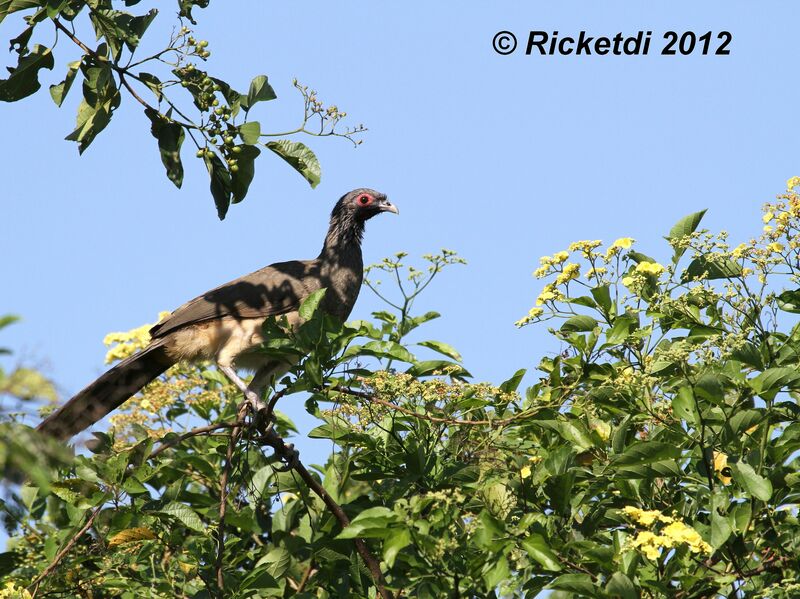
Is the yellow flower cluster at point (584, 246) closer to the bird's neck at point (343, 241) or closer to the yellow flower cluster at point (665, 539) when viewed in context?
the yellow flower cluster at point (665, 539)

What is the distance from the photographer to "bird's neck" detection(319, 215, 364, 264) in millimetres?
7938

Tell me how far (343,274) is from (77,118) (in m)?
3.70

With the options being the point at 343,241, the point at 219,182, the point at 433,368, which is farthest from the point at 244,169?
the point at 343,241

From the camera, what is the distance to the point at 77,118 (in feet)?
13.4

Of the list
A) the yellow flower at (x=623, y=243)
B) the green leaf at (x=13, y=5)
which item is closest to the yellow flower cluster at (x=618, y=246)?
the yellow flower at (x=623, y=243)

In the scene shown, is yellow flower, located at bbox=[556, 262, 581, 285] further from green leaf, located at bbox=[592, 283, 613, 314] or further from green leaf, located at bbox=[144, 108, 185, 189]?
green leaf, located at bbox=[144, 108, 185, 189]

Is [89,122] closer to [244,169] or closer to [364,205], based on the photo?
[244,169]

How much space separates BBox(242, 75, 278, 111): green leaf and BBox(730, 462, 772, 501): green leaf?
7.46ft

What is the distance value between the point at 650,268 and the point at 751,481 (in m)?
1.18

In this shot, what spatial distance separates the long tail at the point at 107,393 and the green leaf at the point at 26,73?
5.98 ft

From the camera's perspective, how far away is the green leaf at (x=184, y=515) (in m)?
4.62

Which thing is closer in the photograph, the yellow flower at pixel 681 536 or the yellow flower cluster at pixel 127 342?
the yellow flower at pixel 681 536

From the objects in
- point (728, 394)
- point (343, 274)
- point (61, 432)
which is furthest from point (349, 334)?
point (343, 274)

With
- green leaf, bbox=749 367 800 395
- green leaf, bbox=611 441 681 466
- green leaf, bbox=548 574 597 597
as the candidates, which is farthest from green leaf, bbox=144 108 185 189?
green leaf, bbox=749 367 800 395
